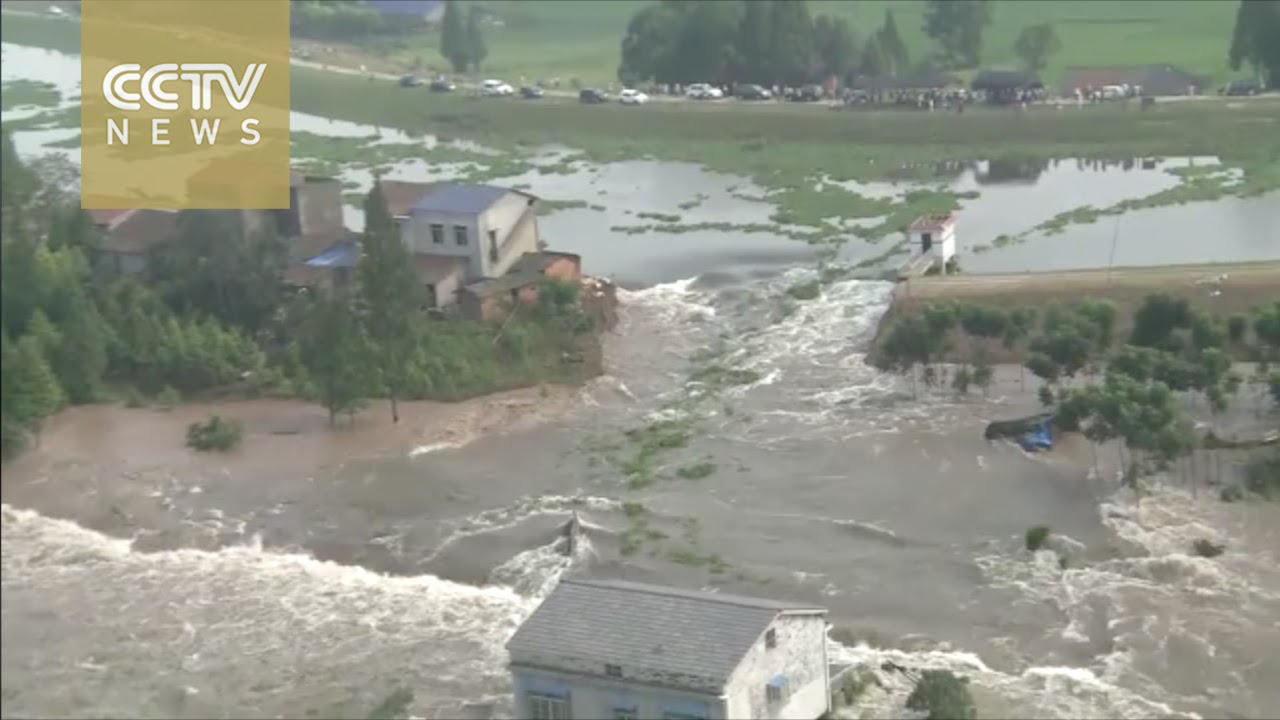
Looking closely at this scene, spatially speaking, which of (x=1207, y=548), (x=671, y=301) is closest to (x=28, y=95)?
(x=671, y=301)

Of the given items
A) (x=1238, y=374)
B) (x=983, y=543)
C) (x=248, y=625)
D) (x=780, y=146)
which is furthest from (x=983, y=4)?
(x=248, y=625)

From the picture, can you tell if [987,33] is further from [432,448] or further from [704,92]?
[432,448]

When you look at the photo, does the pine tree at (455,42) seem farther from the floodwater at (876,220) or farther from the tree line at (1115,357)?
the tree line at (1115,357)

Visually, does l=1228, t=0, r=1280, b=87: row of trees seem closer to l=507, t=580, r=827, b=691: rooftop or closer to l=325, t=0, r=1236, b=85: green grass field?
l=325, t=0, r=1236, b=85: green grass field

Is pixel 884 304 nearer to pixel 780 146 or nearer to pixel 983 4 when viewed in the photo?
pixel 780 146

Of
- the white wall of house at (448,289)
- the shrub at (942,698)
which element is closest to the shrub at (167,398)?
the white wall of house at (448,289)
